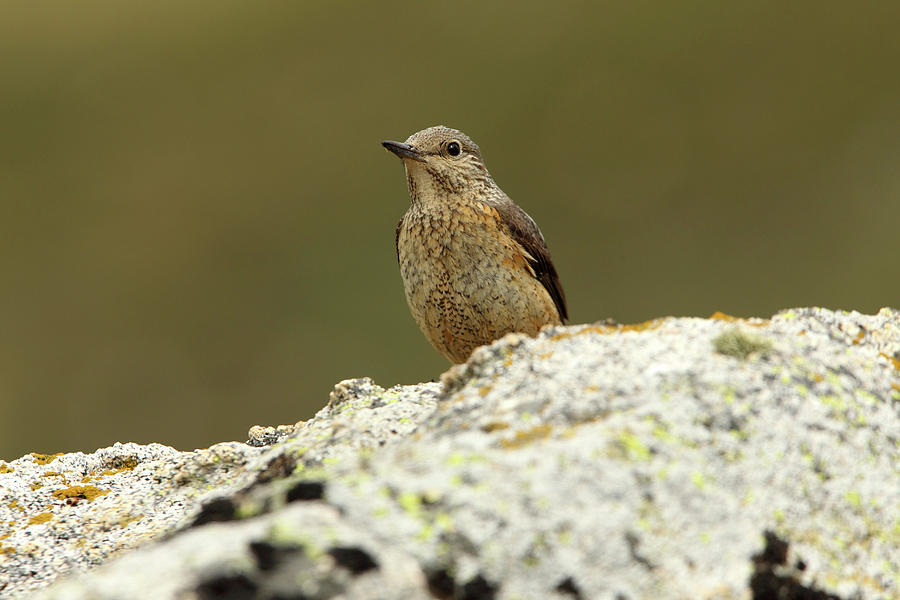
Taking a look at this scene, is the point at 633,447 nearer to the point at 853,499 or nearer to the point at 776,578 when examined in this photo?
the point at 776,578

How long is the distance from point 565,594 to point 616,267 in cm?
1614

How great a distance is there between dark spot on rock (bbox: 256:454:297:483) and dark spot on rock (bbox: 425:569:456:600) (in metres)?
1.27

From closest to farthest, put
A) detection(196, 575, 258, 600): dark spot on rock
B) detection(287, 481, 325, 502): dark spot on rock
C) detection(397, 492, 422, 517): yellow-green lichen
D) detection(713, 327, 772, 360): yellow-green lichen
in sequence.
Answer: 1. detection(196, 575, 258, 600): dark spot on rock
2. detection(397, 492, 422, 517): yellow-green lichen
3. detection(287, 481, 325, 502): dark spot on rock
4. detection(713, 327, 772, 360): yellow-green lichen

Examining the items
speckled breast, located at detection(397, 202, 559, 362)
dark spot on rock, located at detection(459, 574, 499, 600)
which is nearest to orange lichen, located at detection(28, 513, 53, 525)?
dark spot on rock, located at detection(459, 574, 499, 600)

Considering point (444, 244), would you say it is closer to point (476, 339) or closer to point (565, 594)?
point (476, 339)

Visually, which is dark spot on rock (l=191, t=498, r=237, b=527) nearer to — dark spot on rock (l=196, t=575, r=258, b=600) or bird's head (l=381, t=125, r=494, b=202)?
dark spot on rock (l=196, t=575, r=258, b=600)

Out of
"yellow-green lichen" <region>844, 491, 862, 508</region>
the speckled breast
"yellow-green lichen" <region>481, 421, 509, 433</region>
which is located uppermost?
the speckled breast

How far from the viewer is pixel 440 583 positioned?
2.68m

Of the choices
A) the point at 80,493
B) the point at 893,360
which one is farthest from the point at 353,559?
the point at 80,493

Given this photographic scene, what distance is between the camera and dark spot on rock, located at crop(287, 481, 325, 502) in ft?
9.40

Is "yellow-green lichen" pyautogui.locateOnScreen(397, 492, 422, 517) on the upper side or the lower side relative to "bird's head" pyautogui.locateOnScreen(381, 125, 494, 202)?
lower

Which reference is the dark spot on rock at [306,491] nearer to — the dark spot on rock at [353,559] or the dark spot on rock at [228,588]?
the dark spot on rock at [353,559]

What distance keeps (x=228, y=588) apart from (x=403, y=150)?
5.57m

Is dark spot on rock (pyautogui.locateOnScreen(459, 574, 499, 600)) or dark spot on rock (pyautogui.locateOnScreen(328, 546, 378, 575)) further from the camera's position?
dark spot on rock (pyautogui.locateOnScreen(459, 574, 499, 600))
